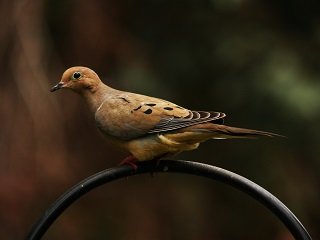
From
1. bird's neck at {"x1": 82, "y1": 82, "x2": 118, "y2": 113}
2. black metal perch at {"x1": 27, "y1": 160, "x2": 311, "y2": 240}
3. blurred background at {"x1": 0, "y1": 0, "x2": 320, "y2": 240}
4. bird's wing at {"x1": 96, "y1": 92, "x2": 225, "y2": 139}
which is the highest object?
blurred background at {"x1": 0, "y1": 0, "x2": 320, "y2": 240}

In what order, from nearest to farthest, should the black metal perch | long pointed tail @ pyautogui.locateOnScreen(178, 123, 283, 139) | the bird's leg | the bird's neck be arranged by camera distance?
the black metal perch, long pointed tail @ pyautogui.locateOnScreen(178, 123, 283, 139), the bird's leg, the bird's neck

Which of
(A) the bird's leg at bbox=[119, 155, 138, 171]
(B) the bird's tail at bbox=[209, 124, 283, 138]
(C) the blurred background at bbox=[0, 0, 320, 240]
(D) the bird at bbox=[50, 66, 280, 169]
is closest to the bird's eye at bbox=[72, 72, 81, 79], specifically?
(D) the bird at bbox=[50, 66, 280, 169]

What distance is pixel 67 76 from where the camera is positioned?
3549 millimetres

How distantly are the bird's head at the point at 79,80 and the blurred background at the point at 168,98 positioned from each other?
2036 millimetres

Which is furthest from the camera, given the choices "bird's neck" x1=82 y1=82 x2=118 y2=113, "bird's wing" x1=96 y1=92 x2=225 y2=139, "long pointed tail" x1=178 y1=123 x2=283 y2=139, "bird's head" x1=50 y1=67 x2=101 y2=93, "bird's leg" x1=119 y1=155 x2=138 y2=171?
"bird's neck" x1=82 y1=82 x2=118 y2=113

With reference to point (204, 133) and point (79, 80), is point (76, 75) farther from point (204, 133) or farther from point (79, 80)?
point (204, 133)

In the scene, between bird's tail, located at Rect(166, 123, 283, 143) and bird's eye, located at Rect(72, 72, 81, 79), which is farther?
bird's eye, located at Rect(72, 72, 81, 79)

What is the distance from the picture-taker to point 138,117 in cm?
344

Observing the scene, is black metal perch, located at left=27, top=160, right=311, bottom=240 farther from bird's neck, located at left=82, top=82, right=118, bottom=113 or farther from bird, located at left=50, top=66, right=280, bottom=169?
bird's neck, located at left=82, top=82, right=118, bottom=113

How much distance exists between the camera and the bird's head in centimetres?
354

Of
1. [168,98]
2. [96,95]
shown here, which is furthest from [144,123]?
[168,98]

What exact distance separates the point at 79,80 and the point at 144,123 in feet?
1.27

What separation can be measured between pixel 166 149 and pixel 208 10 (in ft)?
11.0

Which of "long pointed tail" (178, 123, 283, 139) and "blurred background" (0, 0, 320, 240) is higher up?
"blurred background" (0, 0, 320, 240)
